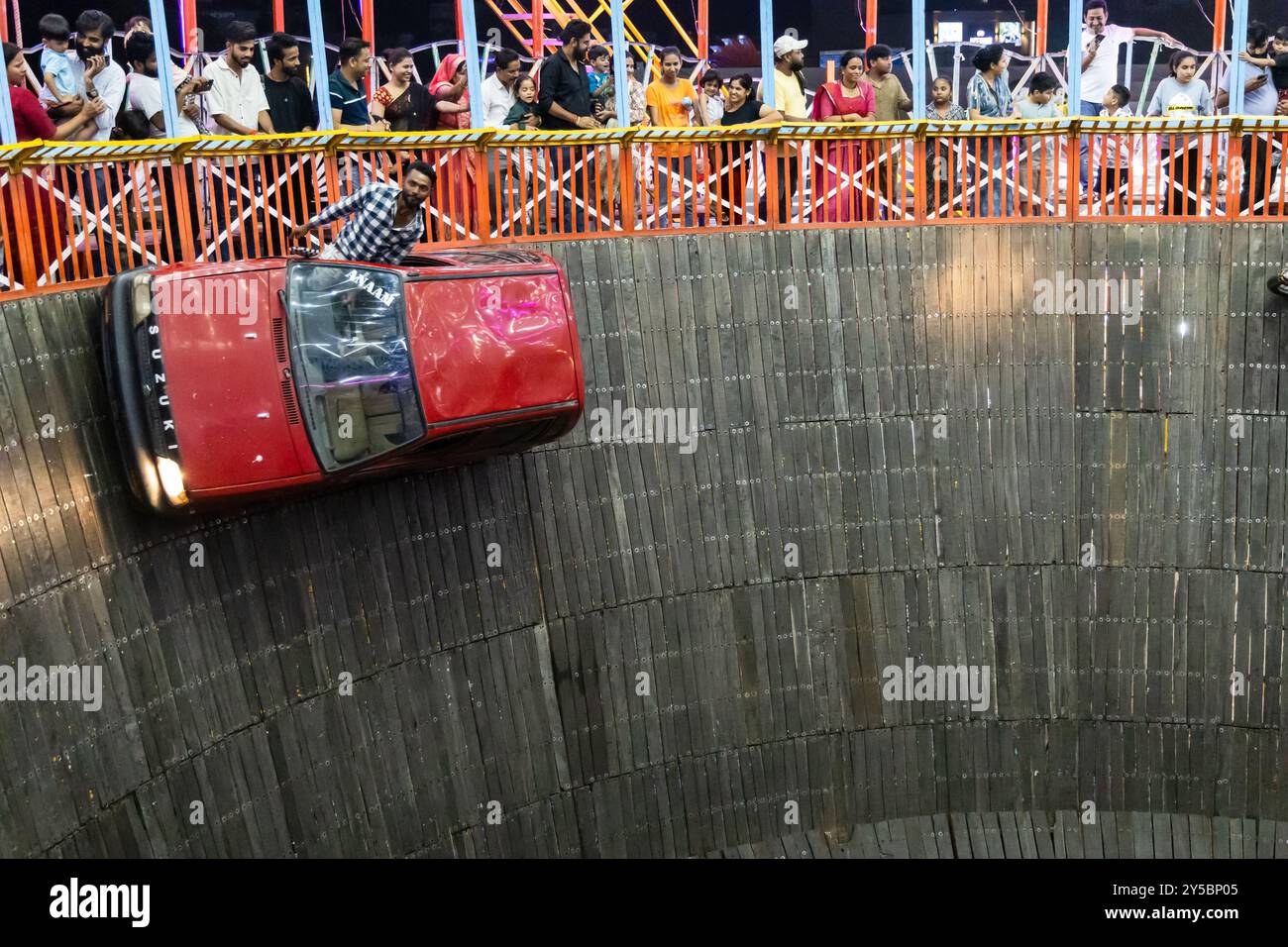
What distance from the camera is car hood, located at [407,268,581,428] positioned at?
9.22 meters

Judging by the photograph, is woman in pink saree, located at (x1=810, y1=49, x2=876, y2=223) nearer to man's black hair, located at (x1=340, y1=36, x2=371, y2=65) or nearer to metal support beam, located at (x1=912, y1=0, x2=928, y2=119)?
metal support beam, located at (x1=912, y1=0, x2=928, y2=119)

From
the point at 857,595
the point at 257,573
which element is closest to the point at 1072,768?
the point at 857,595

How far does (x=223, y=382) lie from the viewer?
8625 millimetres

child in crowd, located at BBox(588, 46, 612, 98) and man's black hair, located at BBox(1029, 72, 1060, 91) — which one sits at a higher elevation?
child in crowd, located at BBox(588, 46, 612, 98)

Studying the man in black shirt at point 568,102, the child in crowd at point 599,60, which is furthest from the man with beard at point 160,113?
the child in crowd at point 599,60

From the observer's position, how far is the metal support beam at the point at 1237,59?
39.5 feet

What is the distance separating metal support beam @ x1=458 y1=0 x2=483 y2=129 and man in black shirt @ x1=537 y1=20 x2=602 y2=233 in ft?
1.83

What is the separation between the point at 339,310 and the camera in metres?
9.08

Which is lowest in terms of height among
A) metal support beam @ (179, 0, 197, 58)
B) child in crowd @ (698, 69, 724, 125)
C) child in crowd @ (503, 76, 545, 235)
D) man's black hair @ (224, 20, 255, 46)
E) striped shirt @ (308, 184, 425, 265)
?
striped shirt @ (308, 184, 425, 265)

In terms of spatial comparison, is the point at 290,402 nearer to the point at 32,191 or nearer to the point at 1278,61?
the point at 32,191

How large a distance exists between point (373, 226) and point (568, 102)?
3.02m

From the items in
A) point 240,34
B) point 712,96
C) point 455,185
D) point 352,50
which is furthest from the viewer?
point 712,96

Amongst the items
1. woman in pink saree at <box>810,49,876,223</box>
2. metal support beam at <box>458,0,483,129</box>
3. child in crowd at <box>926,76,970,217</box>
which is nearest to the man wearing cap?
woman in pink saree at <box>810,49,876,223</box>

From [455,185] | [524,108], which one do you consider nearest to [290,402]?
[455,185]
